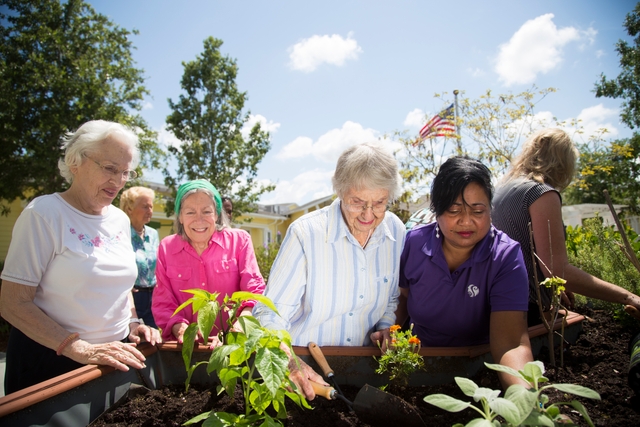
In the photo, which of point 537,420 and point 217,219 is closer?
point 537,420

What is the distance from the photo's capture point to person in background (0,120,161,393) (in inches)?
62.2

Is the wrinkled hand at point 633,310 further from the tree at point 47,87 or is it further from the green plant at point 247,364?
the tree at point 47,87

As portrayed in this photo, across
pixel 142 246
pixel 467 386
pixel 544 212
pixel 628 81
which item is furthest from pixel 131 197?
pixel 628 81

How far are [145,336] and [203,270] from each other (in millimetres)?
619

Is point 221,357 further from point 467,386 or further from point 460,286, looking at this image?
point 460,286

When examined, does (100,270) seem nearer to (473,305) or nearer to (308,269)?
(308,269)

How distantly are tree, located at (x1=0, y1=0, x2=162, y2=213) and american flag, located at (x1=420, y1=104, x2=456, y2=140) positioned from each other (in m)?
8.35

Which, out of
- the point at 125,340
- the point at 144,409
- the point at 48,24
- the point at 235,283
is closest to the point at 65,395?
the point at 144,409

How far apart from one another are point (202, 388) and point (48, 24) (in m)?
13.2

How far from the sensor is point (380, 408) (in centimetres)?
127

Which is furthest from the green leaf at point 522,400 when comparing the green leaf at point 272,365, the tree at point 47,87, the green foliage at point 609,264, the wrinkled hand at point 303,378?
the tree at point 47,87

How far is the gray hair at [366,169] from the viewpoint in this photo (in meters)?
1.71

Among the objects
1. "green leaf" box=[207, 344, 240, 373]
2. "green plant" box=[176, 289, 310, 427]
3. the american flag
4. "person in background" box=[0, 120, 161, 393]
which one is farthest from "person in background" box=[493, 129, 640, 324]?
the american flag

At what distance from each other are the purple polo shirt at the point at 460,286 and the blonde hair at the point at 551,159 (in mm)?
710
